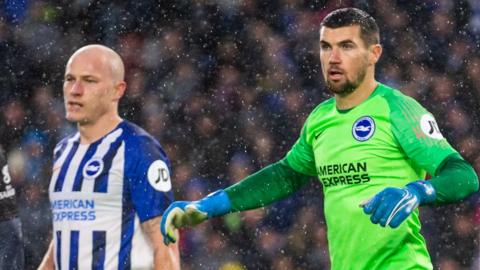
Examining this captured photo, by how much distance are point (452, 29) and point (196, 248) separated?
179 cm

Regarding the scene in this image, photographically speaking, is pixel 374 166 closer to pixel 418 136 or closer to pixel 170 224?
pixel 418 136

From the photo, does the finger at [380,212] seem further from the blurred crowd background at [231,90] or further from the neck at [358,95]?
the blurred crowd background at [231,90]

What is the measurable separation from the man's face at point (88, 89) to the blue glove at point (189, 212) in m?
0.60

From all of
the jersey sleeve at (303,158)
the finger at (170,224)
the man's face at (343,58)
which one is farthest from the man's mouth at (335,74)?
the finger at (170,224)

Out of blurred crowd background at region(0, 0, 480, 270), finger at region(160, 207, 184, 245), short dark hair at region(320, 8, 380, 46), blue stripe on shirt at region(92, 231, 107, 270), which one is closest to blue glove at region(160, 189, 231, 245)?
finger at region(160, 207, 184, 245)

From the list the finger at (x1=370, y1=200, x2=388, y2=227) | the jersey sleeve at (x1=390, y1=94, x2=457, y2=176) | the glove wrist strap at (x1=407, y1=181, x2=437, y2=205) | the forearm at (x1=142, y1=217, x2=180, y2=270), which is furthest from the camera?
the forearm at (x1=142, y1=217, x2=180, y2=270)

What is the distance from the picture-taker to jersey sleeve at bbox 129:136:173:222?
11.0 ft

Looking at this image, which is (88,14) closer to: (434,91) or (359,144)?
(434,91)

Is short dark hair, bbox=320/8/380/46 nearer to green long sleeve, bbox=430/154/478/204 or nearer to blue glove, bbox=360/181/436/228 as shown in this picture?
green long sleeve, bbox=430/154/478/204

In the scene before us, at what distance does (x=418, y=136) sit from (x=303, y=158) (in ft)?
1.50

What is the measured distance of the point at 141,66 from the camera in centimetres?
598

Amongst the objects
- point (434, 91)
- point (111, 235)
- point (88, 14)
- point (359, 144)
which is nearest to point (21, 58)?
point (88, 14)

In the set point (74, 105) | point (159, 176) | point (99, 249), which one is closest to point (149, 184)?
point (159, 176)

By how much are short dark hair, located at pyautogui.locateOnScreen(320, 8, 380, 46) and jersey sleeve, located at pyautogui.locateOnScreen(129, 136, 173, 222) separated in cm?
69
